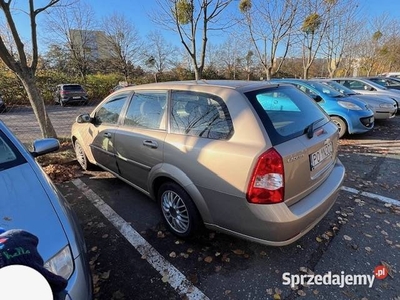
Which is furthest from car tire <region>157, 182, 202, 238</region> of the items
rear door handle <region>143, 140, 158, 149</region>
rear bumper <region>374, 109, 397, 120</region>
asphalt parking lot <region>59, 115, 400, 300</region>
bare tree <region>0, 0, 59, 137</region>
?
rear bumper <region>374, 109, 397, 120</region>

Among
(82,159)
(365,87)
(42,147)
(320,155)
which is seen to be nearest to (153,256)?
(42,147)

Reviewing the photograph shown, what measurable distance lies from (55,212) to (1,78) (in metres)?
21.1

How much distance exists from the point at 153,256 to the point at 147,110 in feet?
5.36

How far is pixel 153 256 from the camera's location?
2305 millimetres

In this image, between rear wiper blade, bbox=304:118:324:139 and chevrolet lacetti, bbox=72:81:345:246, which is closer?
chevrolet lacetti, bbox=72:81:345:246

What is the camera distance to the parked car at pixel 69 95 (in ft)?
53.1

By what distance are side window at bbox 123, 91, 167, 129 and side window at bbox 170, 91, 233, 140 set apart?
0.19 meters

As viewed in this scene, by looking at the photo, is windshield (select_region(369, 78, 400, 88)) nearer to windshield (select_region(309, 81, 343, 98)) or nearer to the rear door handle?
windshield (select_region(309, 81, 343, 98))

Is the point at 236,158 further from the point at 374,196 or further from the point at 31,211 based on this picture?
the point at 374,196

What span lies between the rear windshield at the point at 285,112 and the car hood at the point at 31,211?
1.62 m

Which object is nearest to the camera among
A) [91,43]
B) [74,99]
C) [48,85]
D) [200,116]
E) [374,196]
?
[200,116]

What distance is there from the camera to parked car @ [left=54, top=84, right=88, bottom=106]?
53.1ft

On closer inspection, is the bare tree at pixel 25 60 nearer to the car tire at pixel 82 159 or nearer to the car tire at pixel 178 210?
the car tire at pixel 82 159

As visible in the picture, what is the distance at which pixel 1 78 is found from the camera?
16.8 meters
